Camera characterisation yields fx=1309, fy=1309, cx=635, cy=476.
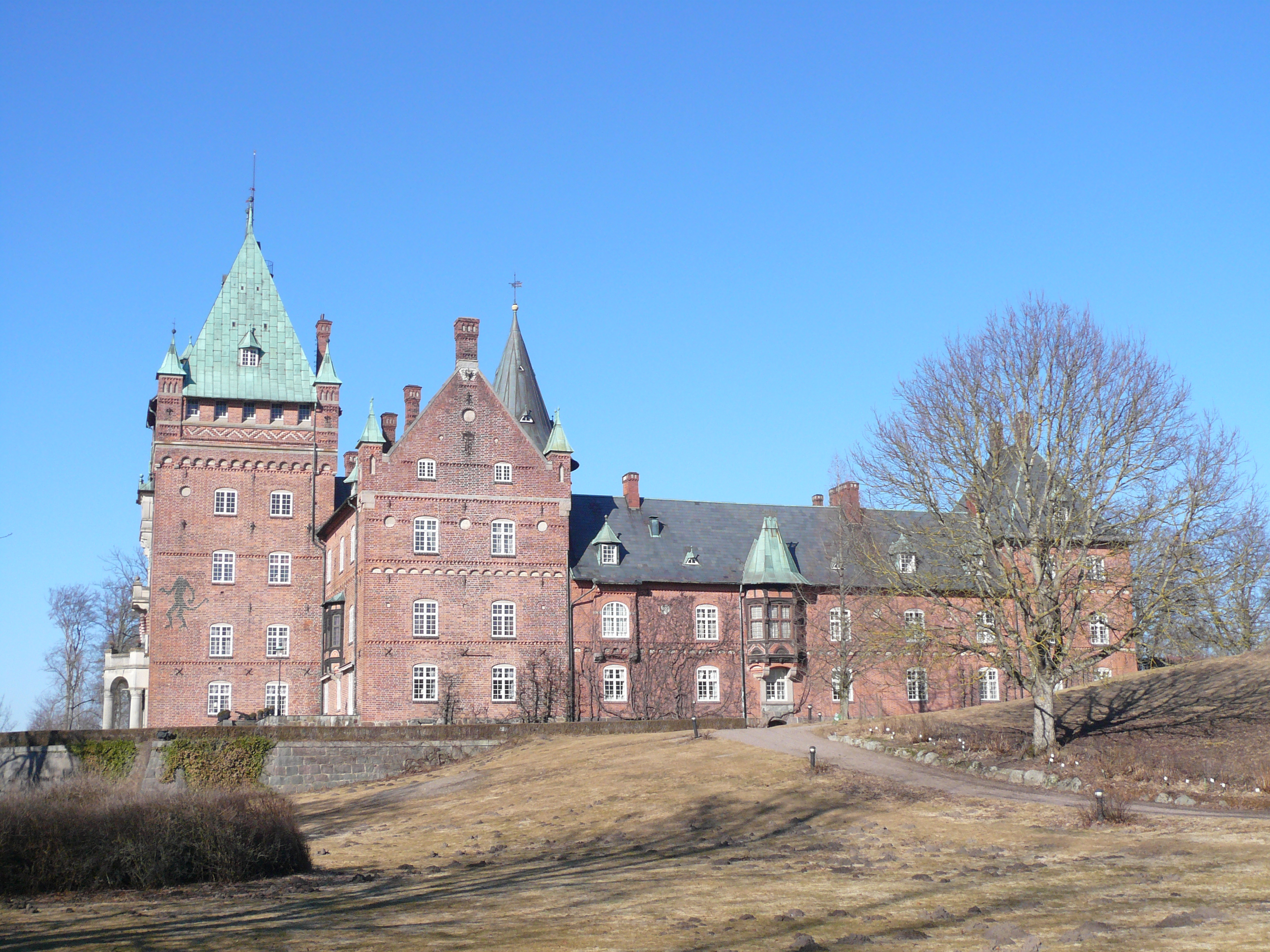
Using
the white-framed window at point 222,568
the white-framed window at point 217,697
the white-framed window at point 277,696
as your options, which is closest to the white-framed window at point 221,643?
the white-framed window at point 217,697

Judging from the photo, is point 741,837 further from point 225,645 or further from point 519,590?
point 225,645

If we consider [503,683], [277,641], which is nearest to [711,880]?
[503,683]

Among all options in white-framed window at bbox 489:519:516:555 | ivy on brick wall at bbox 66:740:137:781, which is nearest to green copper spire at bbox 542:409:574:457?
white-framed window at bbox 489:519:516:555

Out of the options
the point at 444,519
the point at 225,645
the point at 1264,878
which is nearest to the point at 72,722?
the point at 225,645

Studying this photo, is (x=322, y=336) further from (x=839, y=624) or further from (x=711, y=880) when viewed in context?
(x=711, y=880)

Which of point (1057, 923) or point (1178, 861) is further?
point (1178, 861)

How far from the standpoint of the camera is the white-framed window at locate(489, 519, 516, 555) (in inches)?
1986

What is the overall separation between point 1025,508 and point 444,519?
23.4m

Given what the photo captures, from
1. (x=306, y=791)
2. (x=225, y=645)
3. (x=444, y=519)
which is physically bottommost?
(x=306, y=791)

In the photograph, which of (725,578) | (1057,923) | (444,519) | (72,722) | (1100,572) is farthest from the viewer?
(72,722)

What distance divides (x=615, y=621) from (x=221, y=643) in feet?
52.5

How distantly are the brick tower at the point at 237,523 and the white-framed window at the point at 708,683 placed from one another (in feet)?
51.8

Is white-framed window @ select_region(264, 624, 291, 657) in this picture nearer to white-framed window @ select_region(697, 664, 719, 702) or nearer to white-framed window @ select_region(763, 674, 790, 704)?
white-framed window @ select_region(697, 664, 719, 702)

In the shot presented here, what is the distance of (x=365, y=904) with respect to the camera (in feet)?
56.7
